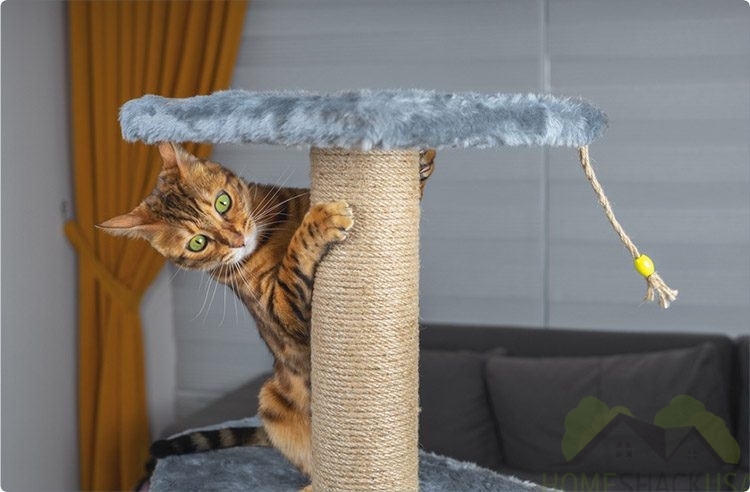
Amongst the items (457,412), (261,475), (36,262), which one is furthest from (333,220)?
(36,262)

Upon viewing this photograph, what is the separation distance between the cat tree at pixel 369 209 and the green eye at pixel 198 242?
0.17m

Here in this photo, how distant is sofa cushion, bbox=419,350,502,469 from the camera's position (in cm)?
254

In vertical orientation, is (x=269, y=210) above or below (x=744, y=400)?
above

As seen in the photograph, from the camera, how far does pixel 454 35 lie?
285cm

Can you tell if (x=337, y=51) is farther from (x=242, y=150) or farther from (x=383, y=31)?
(x=242, y=150)

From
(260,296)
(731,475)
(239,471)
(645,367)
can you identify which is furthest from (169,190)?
(731,475)

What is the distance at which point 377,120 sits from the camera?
0.92 metres

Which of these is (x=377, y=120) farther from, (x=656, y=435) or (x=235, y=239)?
(x=656, y=435)

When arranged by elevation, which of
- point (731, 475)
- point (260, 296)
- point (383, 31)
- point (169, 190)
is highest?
point (383, 31)

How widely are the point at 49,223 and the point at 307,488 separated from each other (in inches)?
79.6

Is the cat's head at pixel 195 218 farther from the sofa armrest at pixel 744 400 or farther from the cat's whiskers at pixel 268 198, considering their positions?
the sofa armrest at pixel 744 400

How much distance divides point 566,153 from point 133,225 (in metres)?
1.86

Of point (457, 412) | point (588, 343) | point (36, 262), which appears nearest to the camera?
point (457, 412)

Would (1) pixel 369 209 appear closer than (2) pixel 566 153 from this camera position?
Yes
